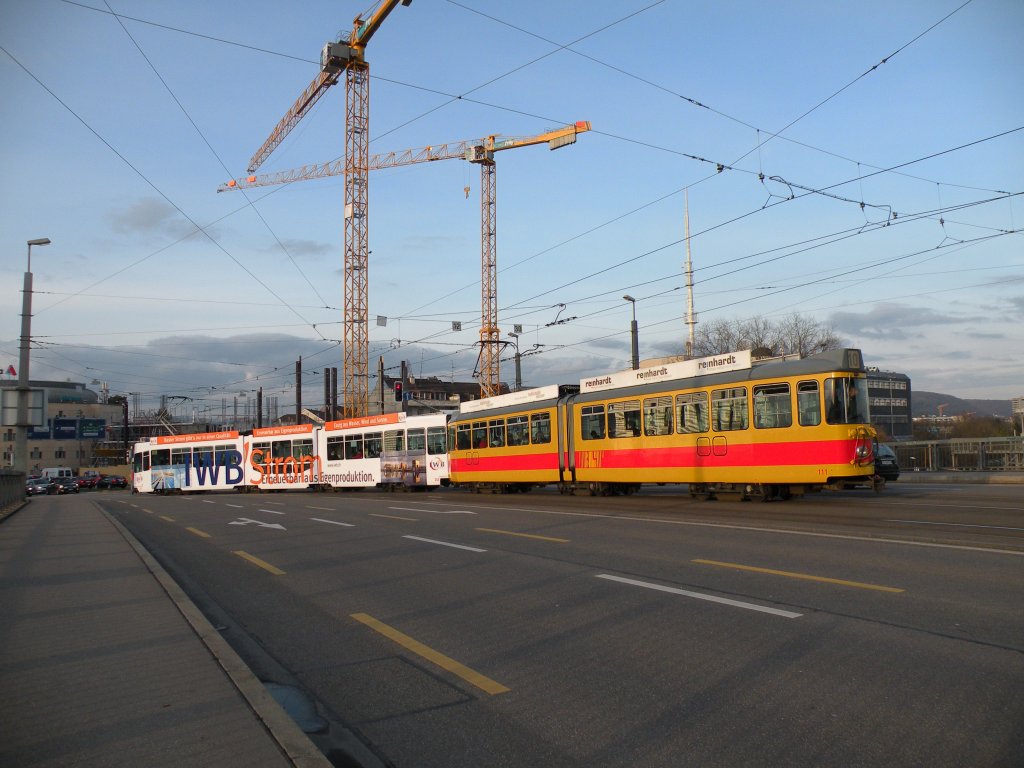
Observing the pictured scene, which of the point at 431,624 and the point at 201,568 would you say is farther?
the point at 201,568

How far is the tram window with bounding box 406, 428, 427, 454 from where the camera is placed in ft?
114

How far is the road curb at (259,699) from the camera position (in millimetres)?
4117

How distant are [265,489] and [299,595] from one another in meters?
36.1

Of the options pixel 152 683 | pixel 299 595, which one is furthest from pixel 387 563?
pixel 152 683

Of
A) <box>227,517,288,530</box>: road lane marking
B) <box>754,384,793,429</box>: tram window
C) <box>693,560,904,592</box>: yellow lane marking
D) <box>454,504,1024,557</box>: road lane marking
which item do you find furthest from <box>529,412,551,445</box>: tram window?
<box>693,560,904,592</box>: yellow lane marking

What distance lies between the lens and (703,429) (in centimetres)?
2052

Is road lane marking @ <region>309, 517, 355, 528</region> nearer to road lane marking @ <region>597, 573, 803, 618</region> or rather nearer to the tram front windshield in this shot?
road lane marking @ <region>597, 573, 803, 618</region>

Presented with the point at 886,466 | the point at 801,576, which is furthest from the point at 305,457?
the point at 801,576

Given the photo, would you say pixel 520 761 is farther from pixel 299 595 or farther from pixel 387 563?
pixel 387 563

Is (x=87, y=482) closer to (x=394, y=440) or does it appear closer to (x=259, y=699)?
(x=394, y=440)

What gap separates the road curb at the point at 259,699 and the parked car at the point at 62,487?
212ft

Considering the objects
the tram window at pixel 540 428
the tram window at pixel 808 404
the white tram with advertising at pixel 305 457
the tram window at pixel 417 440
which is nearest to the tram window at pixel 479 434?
the white tram with advertising at pixel 305 457

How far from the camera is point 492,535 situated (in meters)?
14.1

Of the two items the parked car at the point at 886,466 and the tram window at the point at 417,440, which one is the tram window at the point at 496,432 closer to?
the tram window at the point at 417,440
